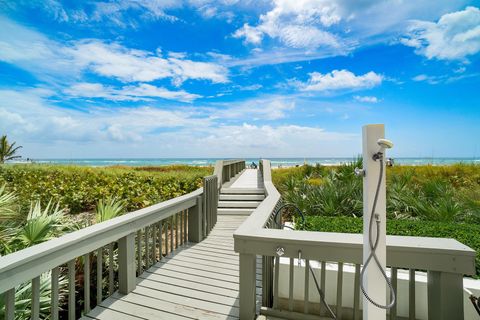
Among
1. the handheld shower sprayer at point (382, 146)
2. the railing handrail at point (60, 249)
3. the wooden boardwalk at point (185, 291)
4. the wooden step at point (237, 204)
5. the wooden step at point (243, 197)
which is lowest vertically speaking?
the wooden boardwalk at point (185, 291)

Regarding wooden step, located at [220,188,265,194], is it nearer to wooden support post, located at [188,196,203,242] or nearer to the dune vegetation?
the dune vegetation

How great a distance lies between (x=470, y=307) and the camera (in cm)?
206

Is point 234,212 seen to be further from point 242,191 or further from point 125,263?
point 125,263

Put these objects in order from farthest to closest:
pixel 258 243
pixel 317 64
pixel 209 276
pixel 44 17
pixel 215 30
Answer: pixel 317 64, pixel 215 30, pixel 44 17, pixel 209 276, pixel 258 243

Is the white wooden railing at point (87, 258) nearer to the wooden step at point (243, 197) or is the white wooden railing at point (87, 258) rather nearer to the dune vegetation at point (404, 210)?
the dune vegetation at point (404, 210)

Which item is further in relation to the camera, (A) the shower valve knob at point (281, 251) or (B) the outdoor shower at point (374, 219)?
(A) the shower valve knob at point (281, 251)

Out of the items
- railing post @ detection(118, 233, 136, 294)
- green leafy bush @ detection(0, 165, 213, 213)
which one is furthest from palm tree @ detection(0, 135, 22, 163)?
railing post @ detection(118, 233, 136, 294)

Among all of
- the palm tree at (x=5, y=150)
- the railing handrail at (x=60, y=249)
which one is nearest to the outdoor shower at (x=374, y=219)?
the railing handrail at (x=60, y=249)

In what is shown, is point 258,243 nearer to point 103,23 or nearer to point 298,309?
point 298,309

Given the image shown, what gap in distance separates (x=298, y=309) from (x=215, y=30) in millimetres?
14300

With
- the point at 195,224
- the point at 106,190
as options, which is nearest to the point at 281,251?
the point at 195,224

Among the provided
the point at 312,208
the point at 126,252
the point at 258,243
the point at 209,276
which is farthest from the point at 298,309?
the point at 312,208

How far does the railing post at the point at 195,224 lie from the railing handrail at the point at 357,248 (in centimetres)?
299

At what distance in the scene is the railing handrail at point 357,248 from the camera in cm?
159
